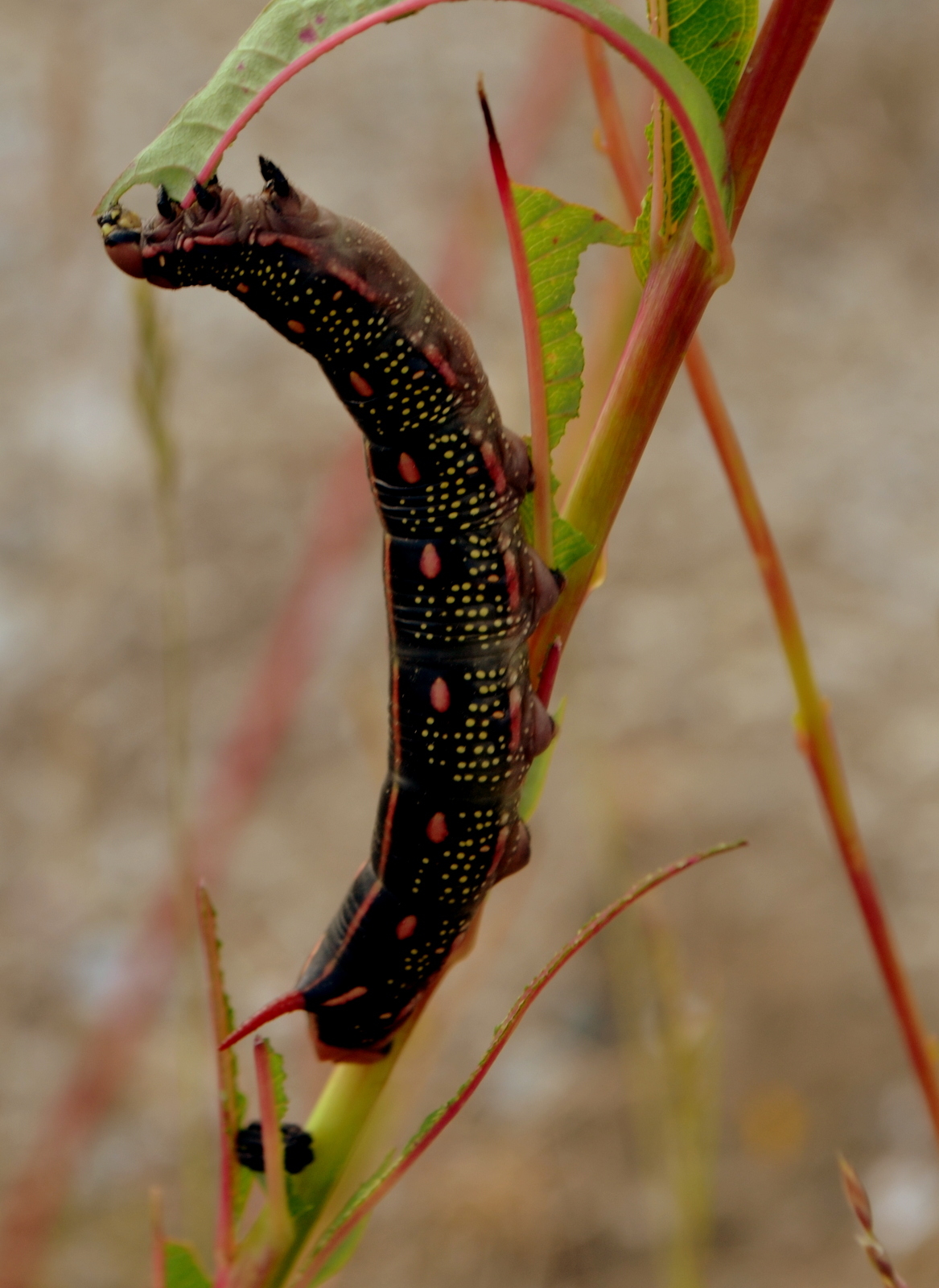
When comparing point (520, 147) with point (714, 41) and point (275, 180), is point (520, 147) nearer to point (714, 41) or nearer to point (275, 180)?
point (275, 180)

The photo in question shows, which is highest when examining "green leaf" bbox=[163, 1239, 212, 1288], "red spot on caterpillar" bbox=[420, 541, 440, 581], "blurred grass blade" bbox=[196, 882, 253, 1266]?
"red spot on caterpillar" bbox=[420, 541, 440, 581]

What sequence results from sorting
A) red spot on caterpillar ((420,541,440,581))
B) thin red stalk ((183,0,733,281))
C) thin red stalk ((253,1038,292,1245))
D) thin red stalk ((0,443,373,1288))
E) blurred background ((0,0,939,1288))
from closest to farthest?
thin red stalk ((183,0,733,281)) → thin red stalk ((253,1038,292,1245)) → red spot on caterpillar ((420,541,440,581)) → thin red stalk ((0,443,373,1288)) → blurred background ((0,0,939,1288))

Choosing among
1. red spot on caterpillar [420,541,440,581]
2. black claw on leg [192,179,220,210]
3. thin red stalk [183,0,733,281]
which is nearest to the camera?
thin red stalk [183,0,733,281]

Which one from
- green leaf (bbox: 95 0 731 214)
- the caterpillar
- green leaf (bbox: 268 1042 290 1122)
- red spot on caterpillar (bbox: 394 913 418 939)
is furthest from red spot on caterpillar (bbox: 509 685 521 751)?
green leaf (bbox: 95 0 731 214)

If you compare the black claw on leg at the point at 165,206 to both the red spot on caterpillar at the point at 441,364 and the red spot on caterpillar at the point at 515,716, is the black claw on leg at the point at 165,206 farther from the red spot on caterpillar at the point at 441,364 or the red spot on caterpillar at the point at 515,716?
the red spot on caterpillar at the point at 515,716

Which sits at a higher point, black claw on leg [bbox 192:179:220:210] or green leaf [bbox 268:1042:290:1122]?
black claw on leg [bbox 192:179:220:210]

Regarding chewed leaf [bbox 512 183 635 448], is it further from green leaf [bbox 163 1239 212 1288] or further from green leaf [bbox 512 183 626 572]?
green leaf [bbox 163 1239 212 1288]

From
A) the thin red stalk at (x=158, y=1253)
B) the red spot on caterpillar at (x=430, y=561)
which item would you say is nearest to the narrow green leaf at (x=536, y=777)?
the red spot on caterpillar at (x=430, y=561)
